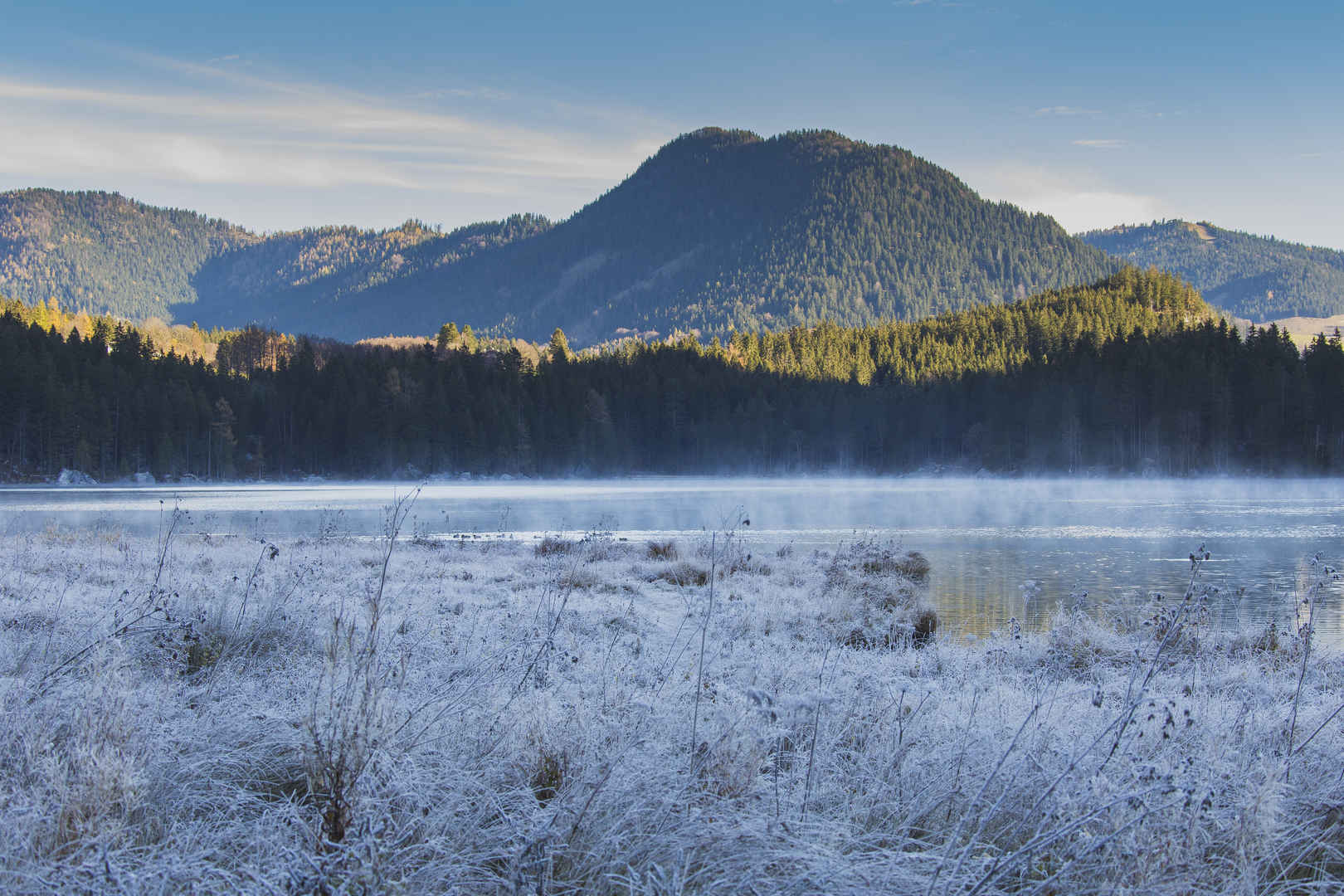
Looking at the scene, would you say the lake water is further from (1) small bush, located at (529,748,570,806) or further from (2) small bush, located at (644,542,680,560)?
(1) small bush, located at (529,748,570,806)

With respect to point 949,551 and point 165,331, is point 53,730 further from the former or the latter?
point 165,331

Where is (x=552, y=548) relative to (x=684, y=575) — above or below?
above

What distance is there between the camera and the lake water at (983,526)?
15.6 metres

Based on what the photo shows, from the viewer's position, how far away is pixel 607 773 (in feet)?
11.3

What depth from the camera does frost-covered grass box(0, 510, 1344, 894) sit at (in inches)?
119

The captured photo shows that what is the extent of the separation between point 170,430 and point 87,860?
9030 centimetres

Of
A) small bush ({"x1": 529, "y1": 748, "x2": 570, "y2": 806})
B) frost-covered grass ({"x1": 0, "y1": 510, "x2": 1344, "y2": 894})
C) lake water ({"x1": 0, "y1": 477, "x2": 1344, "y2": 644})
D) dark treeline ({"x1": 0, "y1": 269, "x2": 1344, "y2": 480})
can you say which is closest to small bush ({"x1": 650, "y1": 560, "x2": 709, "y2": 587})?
lake water ({"x1": 0, "y1": 477, "x2": 1344, "y2": 644})

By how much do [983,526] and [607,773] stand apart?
30.7 metres

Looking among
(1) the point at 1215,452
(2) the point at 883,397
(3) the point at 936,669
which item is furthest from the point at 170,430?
(1) the point at 1215,452

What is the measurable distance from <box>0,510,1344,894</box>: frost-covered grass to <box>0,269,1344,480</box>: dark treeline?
84714 mm

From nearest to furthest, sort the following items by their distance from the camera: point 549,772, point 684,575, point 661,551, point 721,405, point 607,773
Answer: point 607,773 → point 549,772 → point 684,575 → point 661,551 → point 721,405

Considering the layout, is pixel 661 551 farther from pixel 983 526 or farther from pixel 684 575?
pixel 983 526

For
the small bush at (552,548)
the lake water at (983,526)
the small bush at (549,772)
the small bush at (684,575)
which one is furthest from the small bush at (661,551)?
the small bush at (549,772)

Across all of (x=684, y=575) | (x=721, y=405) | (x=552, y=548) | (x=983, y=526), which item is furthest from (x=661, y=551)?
(x=721, y=405)
